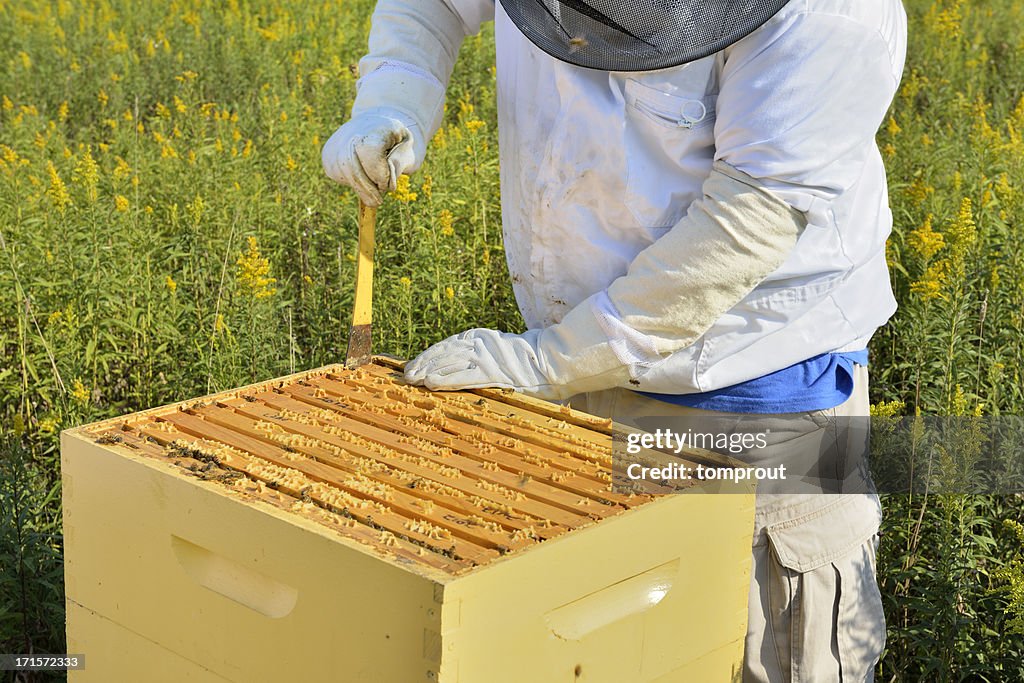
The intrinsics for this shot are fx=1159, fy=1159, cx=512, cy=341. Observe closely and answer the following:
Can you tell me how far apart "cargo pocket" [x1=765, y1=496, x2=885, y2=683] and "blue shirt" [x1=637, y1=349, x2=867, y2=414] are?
0.23 meters

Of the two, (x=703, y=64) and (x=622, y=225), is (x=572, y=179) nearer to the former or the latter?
(x=622, y=225)

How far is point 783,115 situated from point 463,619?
1091 mm

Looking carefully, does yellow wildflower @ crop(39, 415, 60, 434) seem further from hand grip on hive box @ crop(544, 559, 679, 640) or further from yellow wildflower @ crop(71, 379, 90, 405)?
hand grip on hive box @ crop(544, 559, 679, 640)

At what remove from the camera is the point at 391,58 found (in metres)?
2.87

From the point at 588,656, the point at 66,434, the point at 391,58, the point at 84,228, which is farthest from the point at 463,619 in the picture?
the point at 84,228

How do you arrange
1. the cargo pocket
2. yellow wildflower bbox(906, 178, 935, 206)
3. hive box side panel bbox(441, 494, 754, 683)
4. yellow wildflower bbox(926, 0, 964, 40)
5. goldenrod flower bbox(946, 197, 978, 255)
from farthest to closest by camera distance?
yellow wildflower bbox(926, 0, 964, 40), yellow wildflower bbox(906, 178, 935, 206), goldenrod flower bbox(946, 197, 978, 255), the cargo pocket, hive box side panel bbox(441, 494, 754, 683)

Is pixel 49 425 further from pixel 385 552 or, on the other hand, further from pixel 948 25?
pixel 948 25

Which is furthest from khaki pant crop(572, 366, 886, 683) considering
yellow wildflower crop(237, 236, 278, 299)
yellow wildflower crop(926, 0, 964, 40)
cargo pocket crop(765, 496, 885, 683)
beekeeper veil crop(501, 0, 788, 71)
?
yellow wildflower crop(926, 0, 964, 40)

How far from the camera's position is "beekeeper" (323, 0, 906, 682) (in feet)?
6.93

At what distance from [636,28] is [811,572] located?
3.78ft

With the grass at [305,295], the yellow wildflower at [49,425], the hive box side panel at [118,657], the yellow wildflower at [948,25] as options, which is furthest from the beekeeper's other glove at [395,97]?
the yellow wildflower at [948,25]

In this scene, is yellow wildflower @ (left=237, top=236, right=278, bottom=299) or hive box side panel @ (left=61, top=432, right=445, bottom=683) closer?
hive box side panel @ (left=61, top=432, right=445, bottom=683)

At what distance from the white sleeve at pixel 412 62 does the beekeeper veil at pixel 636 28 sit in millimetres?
592

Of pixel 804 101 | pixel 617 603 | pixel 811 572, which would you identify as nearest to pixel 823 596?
pixel 811 572
